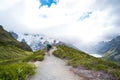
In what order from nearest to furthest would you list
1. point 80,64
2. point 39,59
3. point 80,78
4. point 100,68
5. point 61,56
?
point 80,78 → point 100,68 → point 80,64 → point 39,59 → point 61,56

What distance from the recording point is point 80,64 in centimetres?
4175

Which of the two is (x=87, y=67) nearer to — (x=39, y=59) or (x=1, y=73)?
(x=39, y=59)

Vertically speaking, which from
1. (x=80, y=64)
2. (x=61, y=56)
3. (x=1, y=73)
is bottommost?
(x=1, y=73)

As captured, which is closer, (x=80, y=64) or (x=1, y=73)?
Result: (x=1, y=73)

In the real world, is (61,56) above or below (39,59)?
above

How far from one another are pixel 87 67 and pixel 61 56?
2309 centimetres

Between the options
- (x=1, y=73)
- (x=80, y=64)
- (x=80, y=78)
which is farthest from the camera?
(x=80, y=64)

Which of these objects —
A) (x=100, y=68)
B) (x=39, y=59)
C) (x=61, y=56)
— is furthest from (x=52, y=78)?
(x=61, y=56)

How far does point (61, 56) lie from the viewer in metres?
60.4

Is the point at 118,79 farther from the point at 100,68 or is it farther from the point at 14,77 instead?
the point at 14,77

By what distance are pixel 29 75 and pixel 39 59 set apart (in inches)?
883

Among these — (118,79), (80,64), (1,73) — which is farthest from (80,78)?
(80,64)

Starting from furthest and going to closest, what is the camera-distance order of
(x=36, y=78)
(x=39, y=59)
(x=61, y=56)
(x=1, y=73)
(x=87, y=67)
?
(x=61, y=56)
(x=39, y=59)
(x=87, y=67)
(x=36, y=78)
(x=1, y=73)

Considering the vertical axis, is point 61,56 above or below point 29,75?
above
